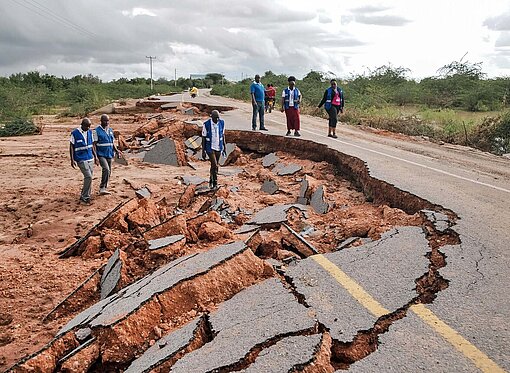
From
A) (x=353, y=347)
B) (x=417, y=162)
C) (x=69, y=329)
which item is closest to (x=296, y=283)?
(x=353, y=347)

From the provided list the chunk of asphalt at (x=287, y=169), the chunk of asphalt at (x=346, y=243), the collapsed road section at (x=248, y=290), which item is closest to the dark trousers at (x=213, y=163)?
the chunk of asphalt at (x=287, y=169)

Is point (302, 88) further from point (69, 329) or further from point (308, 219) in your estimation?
point (69, 329)

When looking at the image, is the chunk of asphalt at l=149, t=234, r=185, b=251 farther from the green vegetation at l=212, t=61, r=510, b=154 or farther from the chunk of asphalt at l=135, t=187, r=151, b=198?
the green vegetation at l=212, t=61, r=510, b=154

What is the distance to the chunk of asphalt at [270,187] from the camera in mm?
10102

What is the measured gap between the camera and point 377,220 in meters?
6.57

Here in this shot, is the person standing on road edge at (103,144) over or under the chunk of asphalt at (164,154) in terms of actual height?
over

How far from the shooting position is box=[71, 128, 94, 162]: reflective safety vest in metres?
9.84

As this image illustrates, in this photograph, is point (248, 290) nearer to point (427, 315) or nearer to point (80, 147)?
point (427, 315)

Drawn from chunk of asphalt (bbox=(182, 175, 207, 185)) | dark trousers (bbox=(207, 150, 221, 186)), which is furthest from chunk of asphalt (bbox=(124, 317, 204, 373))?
chunk of asphalt (bbox=(182, 175, 207, 185))

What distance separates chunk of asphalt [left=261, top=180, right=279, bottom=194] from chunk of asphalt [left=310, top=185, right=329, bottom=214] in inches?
67.1

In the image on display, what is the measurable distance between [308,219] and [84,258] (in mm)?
3279

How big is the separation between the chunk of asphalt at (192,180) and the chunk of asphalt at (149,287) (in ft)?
21.1

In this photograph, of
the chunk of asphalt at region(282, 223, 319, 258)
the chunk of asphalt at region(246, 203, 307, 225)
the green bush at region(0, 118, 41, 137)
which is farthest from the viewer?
the green bush at region(0, 118, 41, 137)

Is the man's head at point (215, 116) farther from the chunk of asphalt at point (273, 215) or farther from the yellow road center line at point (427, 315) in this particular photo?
the yellow road center line at point (427, 315)
